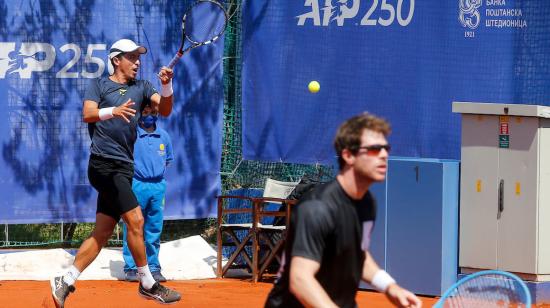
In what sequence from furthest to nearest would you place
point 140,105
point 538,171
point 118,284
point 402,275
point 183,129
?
point 183,129
point 118,284
point 402,275
point 538,171
point 140,105

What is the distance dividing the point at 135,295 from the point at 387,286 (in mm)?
5434

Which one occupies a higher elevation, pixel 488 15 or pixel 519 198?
pixel 488 15

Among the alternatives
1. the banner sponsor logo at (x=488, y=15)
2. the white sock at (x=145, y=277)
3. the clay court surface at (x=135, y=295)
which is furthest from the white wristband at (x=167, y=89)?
the banner sponsor logo at (x=488, y=15)

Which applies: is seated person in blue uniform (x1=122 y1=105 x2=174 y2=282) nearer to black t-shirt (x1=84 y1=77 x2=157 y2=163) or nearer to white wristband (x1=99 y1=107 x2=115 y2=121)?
black t-shirt (x1=84 y1=77 x2=157 y2=163)

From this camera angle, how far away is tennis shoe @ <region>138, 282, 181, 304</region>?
8.29 metres

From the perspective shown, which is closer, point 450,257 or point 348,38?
point 450,257

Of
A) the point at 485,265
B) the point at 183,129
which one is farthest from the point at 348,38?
the point at 485,265

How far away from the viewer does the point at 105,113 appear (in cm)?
785

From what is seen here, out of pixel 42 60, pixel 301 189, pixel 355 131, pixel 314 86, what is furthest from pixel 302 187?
pixel 355 131

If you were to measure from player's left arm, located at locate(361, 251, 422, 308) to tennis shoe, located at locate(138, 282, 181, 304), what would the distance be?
151 inches

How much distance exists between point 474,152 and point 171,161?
117 inches

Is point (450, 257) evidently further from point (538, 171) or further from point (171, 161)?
point (171, 161)

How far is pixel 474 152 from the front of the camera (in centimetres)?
929

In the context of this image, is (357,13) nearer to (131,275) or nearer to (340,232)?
(131,275)
